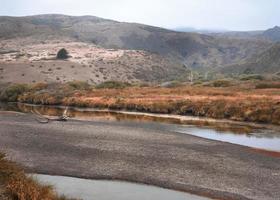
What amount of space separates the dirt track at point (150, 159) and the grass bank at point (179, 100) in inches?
556

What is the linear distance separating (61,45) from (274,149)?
425 feet

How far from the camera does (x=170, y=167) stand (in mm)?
26516

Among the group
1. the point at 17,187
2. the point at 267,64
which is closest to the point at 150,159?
the point at 17,187

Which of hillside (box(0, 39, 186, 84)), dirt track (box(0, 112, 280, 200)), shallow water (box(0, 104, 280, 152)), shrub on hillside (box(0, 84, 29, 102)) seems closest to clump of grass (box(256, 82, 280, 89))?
shallow water (box(0, 104, 280, 152))

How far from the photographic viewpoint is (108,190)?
22312 millimetres

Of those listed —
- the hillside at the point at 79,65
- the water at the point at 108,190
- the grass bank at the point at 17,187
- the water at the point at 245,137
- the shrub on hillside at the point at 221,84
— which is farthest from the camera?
the hillside at the point at 79,65

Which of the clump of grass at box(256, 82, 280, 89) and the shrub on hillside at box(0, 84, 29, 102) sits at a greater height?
the clump of grass at box(256, 82, 280, 89)

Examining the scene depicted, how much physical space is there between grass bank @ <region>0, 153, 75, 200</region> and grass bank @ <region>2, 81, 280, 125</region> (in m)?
31.5

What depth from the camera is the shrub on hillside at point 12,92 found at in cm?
8138

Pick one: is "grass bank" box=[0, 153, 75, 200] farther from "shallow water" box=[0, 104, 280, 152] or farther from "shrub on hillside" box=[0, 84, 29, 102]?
"shrub on hillside" box=[0, 84, 29, 102]

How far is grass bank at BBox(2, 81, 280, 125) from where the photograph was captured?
5078 cm

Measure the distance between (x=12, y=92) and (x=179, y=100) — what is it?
3223 centimetres

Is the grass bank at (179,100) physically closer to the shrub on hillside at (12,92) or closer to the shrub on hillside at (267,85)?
the shrub on hillside at (267,85)

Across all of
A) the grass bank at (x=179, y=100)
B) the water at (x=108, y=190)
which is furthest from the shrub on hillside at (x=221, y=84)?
the water at (x=108, y=190)
